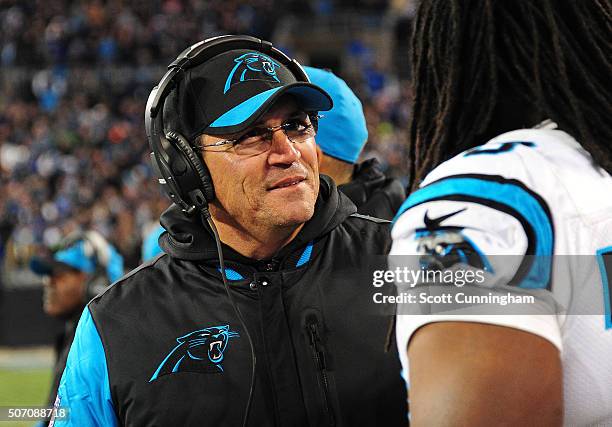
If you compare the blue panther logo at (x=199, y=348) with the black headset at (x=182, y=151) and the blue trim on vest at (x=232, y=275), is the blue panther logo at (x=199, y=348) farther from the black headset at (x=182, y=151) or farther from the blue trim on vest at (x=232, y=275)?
the black headset at (x=182, y=151)

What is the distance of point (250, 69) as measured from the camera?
6.97 feet

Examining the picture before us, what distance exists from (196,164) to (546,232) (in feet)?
3.91

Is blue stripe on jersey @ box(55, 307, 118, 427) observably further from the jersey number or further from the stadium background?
the stadium background

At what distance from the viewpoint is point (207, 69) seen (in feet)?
7.04

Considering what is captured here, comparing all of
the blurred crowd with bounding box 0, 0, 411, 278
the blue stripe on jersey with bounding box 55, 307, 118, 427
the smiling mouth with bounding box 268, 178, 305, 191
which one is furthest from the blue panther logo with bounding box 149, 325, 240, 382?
the blurred crowd with bounding box 0, 0, 411, 278

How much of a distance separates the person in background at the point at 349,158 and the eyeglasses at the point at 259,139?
2.62 ft

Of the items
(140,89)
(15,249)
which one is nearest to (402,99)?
(140,89)

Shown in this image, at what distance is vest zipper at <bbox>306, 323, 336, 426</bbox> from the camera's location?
6.50ft

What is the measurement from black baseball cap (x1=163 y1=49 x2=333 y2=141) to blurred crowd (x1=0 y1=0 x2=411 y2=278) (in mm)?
8864

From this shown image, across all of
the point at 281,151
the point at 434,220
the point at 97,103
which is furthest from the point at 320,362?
the point at 97,103

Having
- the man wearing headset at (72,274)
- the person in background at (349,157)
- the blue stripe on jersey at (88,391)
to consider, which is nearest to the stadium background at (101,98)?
the man wearing headset at (72,274)

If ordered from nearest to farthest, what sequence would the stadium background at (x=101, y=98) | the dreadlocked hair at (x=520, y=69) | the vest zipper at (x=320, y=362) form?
the dreadlocked hair at (x=520, y=69)
the vest zipper at (x=320, y=362)
the stadium background at (x=101, y=98)

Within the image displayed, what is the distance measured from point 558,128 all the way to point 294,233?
3.40 feet

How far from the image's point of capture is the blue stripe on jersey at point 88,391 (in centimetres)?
201
